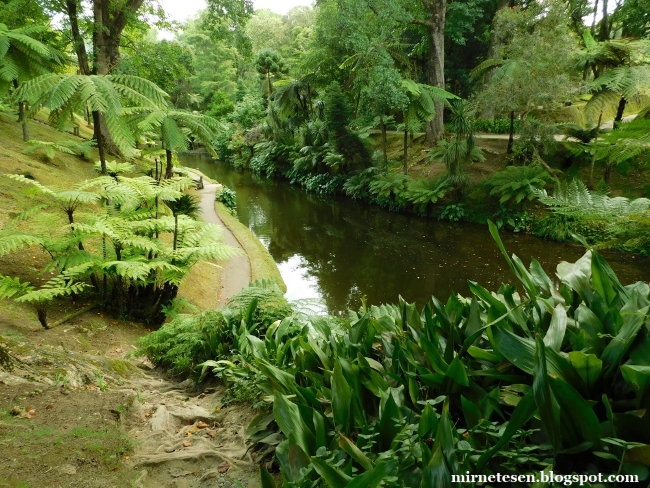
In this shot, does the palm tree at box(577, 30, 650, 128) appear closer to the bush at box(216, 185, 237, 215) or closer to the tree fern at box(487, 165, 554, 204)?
the tree fern at box(487, 165, 554, 204)

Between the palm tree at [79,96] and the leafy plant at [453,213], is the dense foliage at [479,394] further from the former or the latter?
the leafy plant at [453,213]

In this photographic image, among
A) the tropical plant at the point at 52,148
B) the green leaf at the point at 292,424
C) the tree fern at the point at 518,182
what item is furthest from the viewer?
the tree fern at the point at 518,182

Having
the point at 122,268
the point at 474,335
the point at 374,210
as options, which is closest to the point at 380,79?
the point at 374,210

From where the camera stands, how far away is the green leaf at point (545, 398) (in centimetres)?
116

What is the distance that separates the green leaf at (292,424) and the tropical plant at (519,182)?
32.9 feet

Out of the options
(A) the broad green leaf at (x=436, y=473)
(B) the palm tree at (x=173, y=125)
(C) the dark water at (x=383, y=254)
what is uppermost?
(B) the palm tree at (x=173, y=125)

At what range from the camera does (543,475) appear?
1.08 meters

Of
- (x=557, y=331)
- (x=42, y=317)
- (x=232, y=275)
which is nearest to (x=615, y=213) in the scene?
(x=557, y=331)

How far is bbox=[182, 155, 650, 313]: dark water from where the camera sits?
777 centimetres

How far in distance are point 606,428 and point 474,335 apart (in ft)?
1.68

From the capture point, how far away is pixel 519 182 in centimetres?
1034

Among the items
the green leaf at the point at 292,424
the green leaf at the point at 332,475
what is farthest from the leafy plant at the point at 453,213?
the green leaf at the point at 332,475

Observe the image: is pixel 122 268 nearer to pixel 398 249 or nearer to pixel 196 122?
pixel 196 122

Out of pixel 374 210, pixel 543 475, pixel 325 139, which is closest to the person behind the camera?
pixel 543 475
